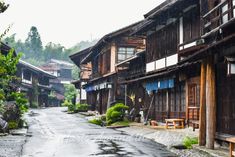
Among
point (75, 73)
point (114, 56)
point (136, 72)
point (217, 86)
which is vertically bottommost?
point (217, 86)

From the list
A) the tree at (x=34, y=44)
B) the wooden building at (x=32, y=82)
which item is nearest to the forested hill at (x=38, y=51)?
the tree at (x=34, y=44)

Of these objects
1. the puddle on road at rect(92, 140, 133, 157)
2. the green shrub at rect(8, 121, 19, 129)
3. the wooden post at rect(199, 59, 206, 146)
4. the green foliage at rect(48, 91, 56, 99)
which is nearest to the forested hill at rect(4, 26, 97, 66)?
the green foliage at rect(48, 91, 56, 99)

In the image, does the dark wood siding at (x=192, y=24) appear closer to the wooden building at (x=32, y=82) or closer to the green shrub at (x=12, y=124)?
the green shrub at (x=12, y=124)

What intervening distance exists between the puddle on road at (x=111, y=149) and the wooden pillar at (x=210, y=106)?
3153 millimetres

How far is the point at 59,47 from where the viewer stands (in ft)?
422

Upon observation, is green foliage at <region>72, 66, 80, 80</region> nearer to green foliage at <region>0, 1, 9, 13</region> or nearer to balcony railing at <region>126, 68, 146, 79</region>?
balcony railing at <region>126, 68, 146, 79</region>

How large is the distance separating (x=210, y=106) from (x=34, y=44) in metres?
116

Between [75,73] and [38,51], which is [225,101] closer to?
[75,73]

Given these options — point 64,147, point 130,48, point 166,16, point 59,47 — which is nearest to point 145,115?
point 166,16

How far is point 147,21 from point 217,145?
13.0m

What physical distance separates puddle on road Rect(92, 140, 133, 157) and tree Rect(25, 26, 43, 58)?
106 meters

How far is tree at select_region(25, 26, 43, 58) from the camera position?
12176 centimetres

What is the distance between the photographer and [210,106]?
48.1 ft

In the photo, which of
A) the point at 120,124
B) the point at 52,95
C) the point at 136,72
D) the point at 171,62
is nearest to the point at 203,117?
the point at 171,62
